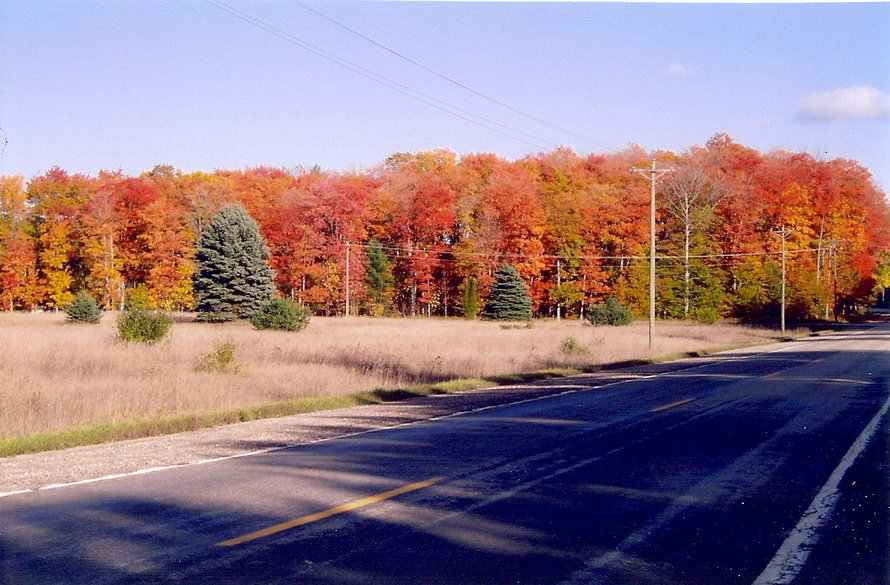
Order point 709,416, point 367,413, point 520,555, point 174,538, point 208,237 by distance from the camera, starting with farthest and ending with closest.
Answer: point 208,237, point 367,413, point 709,416, point 174,538, point 520,555

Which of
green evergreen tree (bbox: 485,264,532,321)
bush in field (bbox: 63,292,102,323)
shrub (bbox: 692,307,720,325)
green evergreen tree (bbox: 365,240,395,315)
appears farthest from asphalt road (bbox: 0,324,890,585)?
green evergreen tree (bbox: 365,240,395,315)

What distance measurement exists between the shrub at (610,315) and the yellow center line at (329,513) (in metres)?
50.5

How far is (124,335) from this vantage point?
29.0 m

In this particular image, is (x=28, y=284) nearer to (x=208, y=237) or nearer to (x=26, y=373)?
(x=208, y=237)

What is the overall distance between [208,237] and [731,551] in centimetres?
5599

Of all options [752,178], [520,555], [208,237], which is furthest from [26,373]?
[752,178]

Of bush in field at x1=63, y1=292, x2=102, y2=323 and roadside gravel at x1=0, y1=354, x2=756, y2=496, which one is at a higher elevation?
bush in field at x1=63, y1=292, x2=102, y2=323

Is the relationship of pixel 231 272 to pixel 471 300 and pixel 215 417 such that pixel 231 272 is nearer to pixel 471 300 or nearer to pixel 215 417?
pixel 471 300

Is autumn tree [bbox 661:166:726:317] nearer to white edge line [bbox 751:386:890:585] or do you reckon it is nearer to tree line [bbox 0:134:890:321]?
tree line [bbox 0:134:890:321]

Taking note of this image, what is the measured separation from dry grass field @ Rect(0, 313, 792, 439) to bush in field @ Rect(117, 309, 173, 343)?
526 millimetres

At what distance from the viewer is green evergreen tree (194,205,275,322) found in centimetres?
5653

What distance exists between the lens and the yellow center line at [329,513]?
6.62 metres

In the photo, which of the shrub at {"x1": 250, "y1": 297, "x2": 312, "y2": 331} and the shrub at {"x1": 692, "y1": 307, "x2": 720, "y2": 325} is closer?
the shrub at {"x1": 250, "y1": 297, "x2": 312, "y2": 331}

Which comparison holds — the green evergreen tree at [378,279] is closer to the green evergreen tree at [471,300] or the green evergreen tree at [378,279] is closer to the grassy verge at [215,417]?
the green evergreen tree at [471,300]
